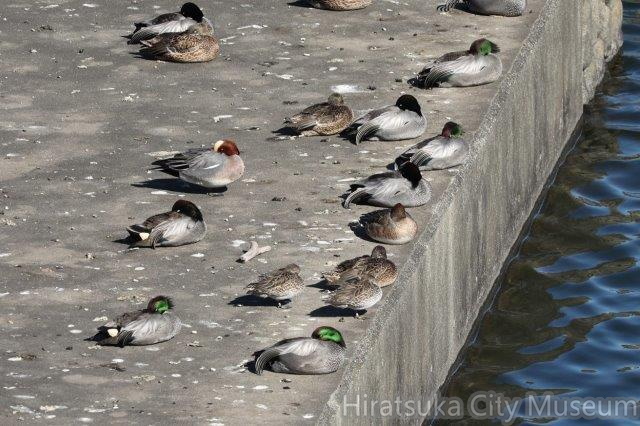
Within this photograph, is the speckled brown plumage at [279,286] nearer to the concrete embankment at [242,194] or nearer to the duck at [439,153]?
the concrete embankment at [242,194]

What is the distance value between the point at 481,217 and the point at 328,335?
13.1 feet

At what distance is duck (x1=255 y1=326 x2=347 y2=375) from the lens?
1021 cm

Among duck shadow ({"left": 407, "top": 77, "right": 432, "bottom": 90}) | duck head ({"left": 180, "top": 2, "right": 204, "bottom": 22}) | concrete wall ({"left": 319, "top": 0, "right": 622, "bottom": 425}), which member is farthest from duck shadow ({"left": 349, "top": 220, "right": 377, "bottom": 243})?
duck head ({"left": 180, "top": 2, "right": 204, "bottom": 22})

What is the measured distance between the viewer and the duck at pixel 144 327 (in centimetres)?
1070

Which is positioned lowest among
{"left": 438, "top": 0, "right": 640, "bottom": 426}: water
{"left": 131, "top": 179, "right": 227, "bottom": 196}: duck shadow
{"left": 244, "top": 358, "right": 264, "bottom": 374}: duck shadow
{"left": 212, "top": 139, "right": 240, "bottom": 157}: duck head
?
{"left": 438, "top": 0, "right": 640, "bottom": 426}: water

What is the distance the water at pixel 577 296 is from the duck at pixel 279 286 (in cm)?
238

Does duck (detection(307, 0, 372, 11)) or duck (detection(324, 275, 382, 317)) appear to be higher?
duck (detection(324, 275, 382, 317))

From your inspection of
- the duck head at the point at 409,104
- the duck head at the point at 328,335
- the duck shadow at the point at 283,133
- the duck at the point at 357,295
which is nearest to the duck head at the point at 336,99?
the duck shadow at the point at 283,133

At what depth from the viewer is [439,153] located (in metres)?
13.5

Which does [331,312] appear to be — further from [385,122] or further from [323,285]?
[385,122]

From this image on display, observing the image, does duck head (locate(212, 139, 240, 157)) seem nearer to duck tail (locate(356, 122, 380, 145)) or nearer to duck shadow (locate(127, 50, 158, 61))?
duck tail (locate(356, 122, 380, 145))

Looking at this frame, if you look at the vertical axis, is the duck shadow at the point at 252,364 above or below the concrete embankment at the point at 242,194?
above

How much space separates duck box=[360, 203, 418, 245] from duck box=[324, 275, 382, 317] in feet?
3.71

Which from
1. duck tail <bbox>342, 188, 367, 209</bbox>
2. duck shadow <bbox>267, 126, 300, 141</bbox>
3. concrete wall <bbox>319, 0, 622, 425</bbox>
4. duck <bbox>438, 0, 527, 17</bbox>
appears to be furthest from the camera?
duck <bbox>438, 0, 527, 17</bbox>
